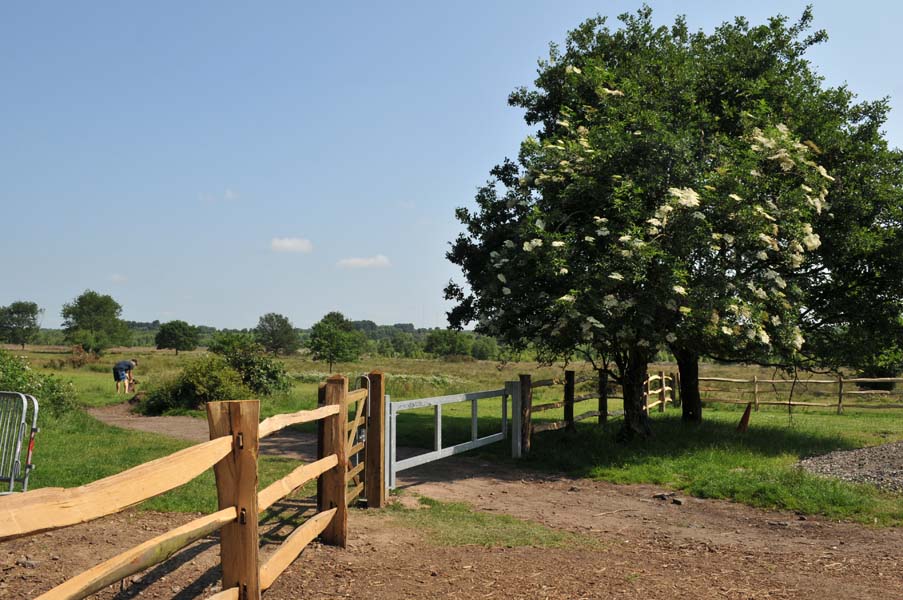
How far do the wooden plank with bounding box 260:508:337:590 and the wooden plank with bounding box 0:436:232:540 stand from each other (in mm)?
1315

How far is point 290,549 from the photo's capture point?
18.7 ft

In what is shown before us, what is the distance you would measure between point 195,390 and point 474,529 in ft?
52.1

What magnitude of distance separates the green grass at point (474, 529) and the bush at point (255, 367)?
1548 cm

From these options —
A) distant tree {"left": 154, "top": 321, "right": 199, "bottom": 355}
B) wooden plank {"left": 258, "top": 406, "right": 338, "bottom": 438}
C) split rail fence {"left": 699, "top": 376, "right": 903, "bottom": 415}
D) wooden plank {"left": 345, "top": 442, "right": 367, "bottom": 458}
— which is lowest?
split rail fence {"left": 699, "top": 376, "right": 903, "bottom": 415}

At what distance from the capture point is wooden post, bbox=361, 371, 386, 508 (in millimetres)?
8820

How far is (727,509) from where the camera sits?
995 cm

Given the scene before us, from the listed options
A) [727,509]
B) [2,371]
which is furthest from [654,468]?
[2,371]

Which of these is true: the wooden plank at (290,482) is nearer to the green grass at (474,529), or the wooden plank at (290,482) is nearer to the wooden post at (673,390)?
the green grass at (474,529)

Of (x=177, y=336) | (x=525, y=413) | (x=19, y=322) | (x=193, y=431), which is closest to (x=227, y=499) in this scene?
(x=525, y=413)

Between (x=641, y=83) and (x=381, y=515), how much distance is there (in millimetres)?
10960

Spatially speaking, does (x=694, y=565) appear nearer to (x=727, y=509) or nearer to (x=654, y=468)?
(x=727, y=509)

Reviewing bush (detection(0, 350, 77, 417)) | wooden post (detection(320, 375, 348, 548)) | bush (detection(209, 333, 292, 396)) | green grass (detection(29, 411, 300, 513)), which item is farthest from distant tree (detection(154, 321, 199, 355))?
wooden post (detection(320, 375, 348, 548))

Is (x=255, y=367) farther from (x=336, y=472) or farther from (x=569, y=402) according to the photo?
(x=336, y=472)

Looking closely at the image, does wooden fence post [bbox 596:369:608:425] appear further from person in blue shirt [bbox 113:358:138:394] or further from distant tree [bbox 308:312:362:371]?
distant tree [bbox 308:312:362:371]
